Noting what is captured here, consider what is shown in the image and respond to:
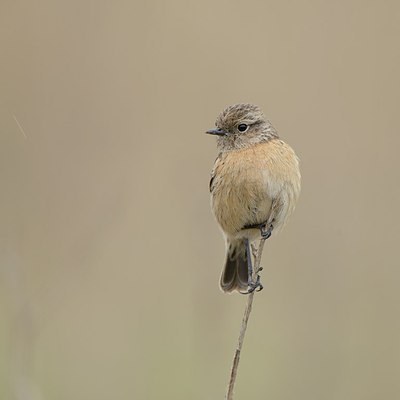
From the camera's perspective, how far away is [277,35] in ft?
32.4

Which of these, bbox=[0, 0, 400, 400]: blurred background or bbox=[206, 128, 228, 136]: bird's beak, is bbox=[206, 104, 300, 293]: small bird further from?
bbox=[0, 0, 400, 400]: blurred background

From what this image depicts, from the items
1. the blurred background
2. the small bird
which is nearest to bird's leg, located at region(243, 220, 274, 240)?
the small bird

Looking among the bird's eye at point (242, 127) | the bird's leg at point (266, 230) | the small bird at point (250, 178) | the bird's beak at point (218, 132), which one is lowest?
the bird's leg at point (266, 230)

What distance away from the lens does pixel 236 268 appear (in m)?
6.86

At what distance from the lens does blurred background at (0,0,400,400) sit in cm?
548

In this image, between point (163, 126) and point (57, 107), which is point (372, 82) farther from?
point (57, 107)

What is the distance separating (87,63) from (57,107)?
94 cm

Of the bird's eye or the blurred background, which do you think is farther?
the bird's eye

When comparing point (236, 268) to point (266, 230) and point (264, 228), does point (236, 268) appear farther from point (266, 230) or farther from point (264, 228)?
point (266, 230)

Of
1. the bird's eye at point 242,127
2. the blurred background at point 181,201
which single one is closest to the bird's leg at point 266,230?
the blurred background at point 181,201

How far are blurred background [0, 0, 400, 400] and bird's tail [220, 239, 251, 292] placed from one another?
9.7 inches

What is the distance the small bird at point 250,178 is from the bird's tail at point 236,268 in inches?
3.5

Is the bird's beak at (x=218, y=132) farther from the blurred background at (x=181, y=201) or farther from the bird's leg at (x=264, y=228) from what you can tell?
the bird's leg at (x=264, y=228)

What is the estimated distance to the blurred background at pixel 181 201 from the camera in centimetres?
548
